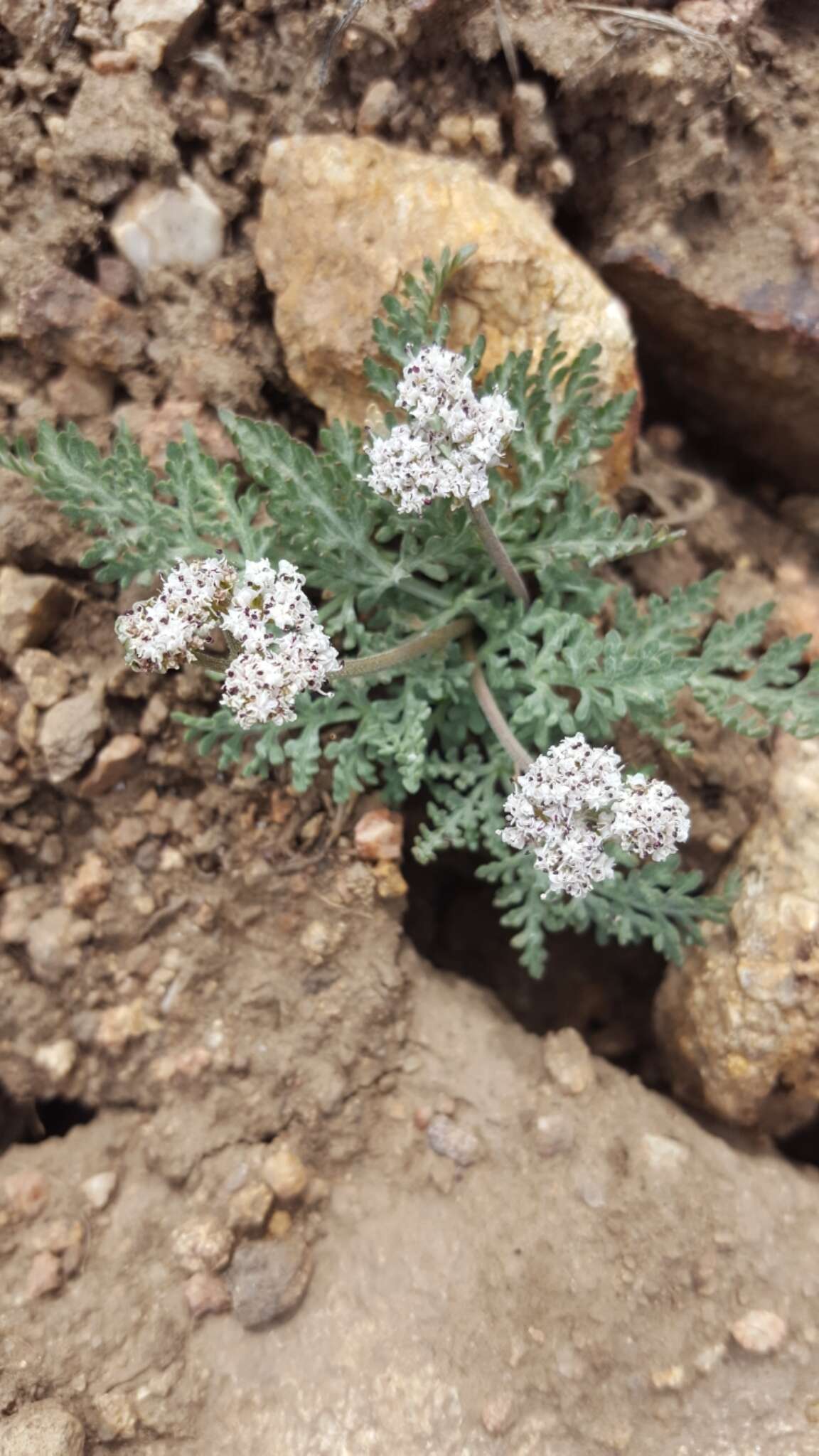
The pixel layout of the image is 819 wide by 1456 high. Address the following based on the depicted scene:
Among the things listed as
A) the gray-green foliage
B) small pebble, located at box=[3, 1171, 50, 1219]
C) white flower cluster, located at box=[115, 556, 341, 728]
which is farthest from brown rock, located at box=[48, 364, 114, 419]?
small pebble, located at box=[3, 1171, 50, 1219]


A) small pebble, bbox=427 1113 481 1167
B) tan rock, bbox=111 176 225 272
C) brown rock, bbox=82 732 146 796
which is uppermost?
tan rock, bbox=111 176 225 272

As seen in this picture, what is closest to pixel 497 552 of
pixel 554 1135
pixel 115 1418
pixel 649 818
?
pixel 649 818

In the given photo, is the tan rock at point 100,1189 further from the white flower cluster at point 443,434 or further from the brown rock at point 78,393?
the brown rock at point 78,393

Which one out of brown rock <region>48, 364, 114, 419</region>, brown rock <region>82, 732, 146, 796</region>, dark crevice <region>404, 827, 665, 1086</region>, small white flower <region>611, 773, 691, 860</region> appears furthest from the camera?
dark crevice <region>404, 827, 665, 1086</region>

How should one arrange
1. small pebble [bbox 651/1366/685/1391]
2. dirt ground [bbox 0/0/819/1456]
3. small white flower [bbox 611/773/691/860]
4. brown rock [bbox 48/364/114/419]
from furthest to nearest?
brown rock [bbox 48/364/114/419] < dirt ground [bbox 0/0/819/1456] < small pebble [bbox 651/1366/685/1391] < small white flower [bbox 611/773/691/860]

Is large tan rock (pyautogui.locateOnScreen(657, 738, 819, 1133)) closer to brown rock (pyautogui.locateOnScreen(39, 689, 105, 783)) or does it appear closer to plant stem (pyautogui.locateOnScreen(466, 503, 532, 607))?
plant stem (pyautogui.locateOnScreen(466, 503, 532, 607))

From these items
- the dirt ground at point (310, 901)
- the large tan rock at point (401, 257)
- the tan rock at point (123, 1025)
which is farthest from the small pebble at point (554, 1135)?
the large tan rock at point (401, 257)

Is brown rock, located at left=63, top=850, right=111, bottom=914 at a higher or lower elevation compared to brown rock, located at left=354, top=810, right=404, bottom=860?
lower

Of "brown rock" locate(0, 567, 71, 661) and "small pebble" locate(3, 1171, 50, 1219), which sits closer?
"small pebble" locate(3, 1171, 50, 1219)
